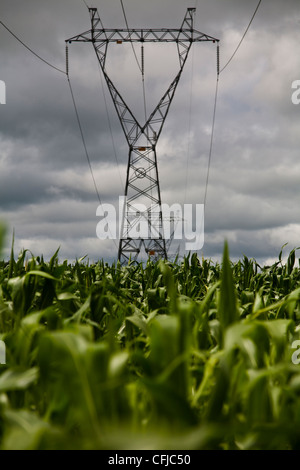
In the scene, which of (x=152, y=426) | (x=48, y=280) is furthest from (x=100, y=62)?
(x=152, y=426)

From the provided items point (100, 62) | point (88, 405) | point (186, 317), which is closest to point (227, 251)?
point (186, 317)

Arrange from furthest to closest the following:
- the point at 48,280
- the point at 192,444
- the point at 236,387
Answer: the point at 48,280
the point at 236,387
the point at 192,444

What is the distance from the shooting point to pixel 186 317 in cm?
95

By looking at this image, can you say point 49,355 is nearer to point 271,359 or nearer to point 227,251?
point 227,251

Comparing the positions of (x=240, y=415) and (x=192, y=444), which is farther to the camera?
(x=240, y=415)

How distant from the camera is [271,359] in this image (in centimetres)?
140

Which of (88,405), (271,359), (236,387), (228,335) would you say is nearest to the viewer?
(88,405)

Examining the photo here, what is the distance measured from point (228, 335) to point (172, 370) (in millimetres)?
136

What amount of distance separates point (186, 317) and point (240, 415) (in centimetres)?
35
